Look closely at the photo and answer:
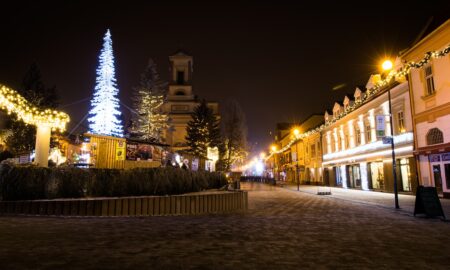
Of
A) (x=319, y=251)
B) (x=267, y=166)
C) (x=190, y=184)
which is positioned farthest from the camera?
(x=267, y=166)

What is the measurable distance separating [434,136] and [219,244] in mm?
18917

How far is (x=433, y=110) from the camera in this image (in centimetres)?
2044

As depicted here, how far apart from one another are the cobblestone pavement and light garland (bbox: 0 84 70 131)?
6803 mm

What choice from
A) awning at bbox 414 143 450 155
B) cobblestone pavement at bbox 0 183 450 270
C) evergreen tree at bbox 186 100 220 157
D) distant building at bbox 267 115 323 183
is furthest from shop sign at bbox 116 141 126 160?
evergreen tree at bbox 186 100 220 157

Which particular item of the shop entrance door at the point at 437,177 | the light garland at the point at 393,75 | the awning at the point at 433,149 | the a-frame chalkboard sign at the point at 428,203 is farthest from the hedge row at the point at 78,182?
the shop entrance door at the point at 437,177

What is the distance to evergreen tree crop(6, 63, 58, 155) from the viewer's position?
3566cm

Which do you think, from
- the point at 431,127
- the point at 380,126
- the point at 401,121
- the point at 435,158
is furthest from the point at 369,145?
the point at 380,126

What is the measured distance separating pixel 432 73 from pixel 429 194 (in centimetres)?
1171

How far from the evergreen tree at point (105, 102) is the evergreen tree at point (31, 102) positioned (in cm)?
860

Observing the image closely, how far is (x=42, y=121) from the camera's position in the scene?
17.6 metres

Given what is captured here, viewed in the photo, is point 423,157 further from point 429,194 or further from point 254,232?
point 254,232

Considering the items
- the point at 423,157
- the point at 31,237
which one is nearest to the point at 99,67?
the point at 31,237

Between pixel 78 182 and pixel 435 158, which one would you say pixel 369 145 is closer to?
pixel 435 158

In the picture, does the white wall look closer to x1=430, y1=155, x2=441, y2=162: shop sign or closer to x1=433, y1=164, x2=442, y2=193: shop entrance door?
x1=430, y1=155, x2=441, y2=162: shop sign
